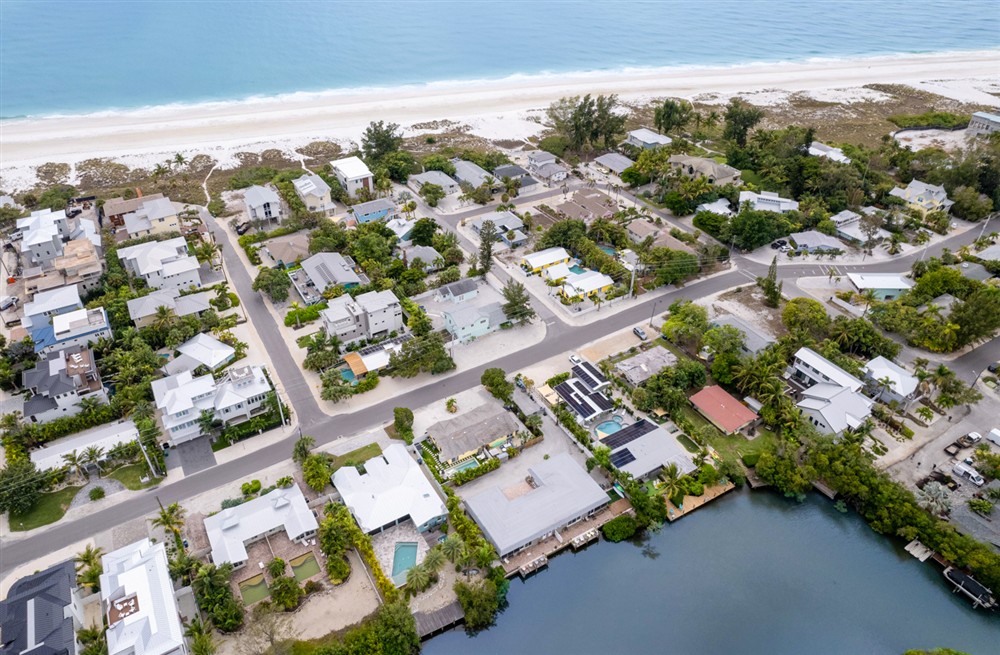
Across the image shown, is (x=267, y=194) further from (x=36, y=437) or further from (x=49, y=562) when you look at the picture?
(x=49, y=562)

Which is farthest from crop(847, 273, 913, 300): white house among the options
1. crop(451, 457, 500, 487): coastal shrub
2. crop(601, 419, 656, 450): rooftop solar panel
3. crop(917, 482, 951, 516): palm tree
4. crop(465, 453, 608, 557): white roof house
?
crop(451, 457, 500, 487): coastal shrub

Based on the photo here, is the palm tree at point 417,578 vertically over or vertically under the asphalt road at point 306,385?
under

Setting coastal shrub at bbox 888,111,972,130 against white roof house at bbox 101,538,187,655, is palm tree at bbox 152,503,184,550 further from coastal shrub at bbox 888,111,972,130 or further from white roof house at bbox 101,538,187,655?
coastal shrub at bbox 888,111,972,130

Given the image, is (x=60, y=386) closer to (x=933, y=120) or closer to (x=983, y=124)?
(x=983, y=124)

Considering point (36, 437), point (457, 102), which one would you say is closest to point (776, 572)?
point (36, 437)

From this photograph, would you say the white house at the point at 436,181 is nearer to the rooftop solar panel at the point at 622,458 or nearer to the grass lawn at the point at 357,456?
the grass lawn at the point at 357,456

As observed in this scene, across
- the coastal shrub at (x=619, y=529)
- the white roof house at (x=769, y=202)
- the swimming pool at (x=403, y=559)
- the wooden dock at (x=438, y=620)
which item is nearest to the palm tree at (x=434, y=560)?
the swimming pool at (x=403, y=559)

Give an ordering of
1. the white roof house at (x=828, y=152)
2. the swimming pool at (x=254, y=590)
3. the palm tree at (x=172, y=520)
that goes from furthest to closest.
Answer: the white roof house at (x=828, y=152) < the palm tree at (x=172, y=520) < the swimming pool at (x=254, y=590)
